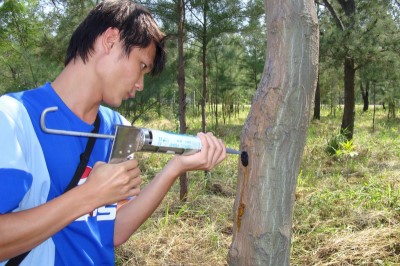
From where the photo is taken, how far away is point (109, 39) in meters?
1.01

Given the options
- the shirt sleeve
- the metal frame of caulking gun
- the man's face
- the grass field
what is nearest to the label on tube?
the metal frame of caulking gun

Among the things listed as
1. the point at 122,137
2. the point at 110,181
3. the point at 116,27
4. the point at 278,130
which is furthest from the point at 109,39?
the point at 278,130

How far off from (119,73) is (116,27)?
0.42 feet

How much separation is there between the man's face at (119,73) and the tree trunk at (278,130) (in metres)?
0.45

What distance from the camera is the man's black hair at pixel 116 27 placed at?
1008mm

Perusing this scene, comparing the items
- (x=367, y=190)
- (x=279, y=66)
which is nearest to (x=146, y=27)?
(x=279, y=66)

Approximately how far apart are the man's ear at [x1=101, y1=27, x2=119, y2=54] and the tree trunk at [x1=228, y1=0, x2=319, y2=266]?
54cm

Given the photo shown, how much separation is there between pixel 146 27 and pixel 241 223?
0.75 meters

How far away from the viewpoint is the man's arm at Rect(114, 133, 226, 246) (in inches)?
41.1

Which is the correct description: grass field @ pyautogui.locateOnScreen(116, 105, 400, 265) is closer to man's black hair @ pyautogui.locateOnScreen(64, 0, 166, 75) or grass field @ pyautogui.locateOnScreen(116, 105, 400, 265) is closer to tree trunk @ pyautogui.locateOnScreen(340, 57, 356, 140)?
man's black hair @ pyautogui.locateOnScreen(64, 0, 166, 75)

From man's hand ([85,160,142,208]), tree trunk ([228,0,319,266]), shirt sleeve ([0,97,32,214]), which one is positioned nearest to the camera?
shirt sleeve ([0,97,32,214])

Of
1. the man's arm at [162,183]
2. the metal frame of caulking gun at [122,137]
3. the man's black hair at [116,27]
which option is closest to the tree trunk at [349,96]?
the man's arm at [162,183]

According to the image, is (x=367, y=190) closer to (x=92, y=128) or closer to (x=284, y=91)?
(x=284, y=91)

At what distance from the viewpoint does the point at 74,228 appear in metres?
0.99
